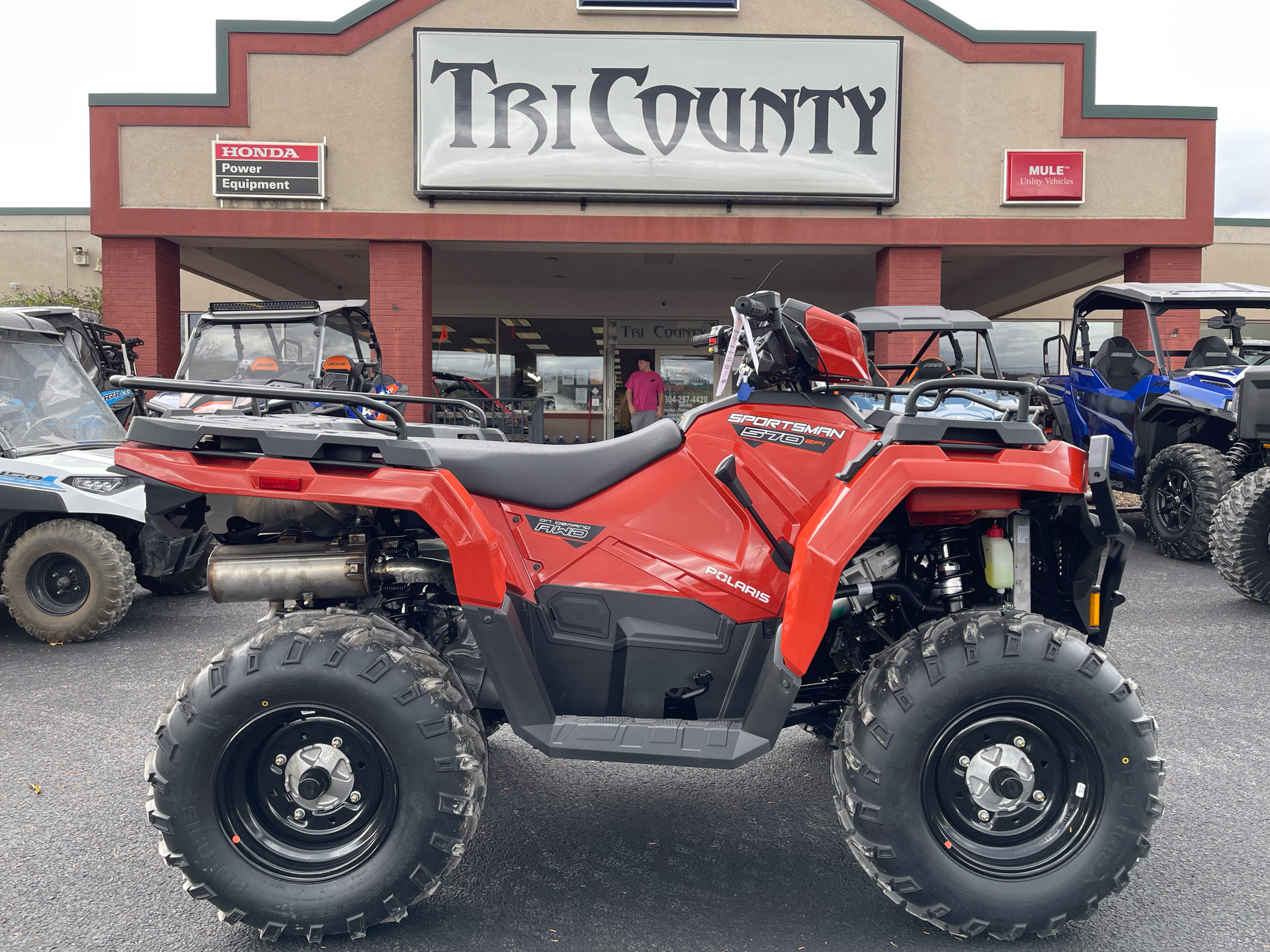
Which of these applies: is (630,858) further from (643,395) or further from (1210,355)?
(643,395)

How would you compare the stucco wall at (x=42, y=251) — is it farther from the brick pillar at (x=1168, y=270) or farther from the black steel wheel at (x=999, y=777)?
the black steel wheel at (x=999, y=777)

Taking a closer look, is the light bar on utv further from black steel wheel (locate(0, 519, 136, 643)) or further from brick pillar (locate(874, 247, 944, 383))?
brick pillar (locate(874, 247, 944, 383))

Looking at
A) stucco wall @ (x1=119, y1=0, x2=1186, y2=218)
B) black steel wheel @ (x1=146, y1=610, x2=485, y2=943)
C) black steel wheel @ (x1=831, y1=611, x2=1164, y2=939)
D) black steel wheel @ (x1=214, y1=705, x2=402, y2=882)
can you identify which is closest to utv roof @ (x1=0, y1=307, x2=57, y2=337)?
black steel wheel @ (x1=146, y1=610, x2=485, y2=943)

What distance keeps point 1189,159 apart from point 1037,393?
1290 centimetres

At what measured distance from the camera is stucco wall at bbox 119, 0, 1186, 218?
39.6ft

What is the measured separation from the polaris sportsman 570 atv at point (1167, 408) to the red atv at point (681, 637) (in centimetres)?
534

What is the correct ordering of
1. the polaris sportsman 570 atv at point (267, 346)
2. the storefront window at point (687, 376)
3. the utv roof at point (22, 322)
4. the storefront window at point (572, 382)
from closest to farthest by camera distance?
the utv roof at point (22, 322) < the polaris sportsman 570 atv at point (267, 346) < the storefront window at point (687, 376) < the storefront window at point (572, 382)

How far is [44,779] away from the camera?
3.29 metres

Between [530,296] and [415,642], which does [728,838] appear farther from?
[530,296]

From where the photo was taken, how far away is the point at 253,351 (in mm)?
8477

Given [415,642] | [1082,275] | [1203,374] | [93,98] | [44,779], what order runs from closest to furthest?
[415,642] → [44,779] → [1203,374] → [93,98] → [1082,275]

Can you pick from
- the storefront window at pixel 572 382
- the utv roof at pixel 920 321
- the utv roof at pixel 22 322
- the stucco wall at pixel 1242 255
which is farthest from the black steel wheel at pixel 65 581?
the stucco wall at pixel 1242 255

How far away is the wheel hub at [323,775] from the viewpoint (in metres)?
2.27

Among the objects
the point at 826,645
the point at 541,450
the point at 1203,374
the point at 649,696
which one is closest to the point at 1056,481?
the point at 826,645
